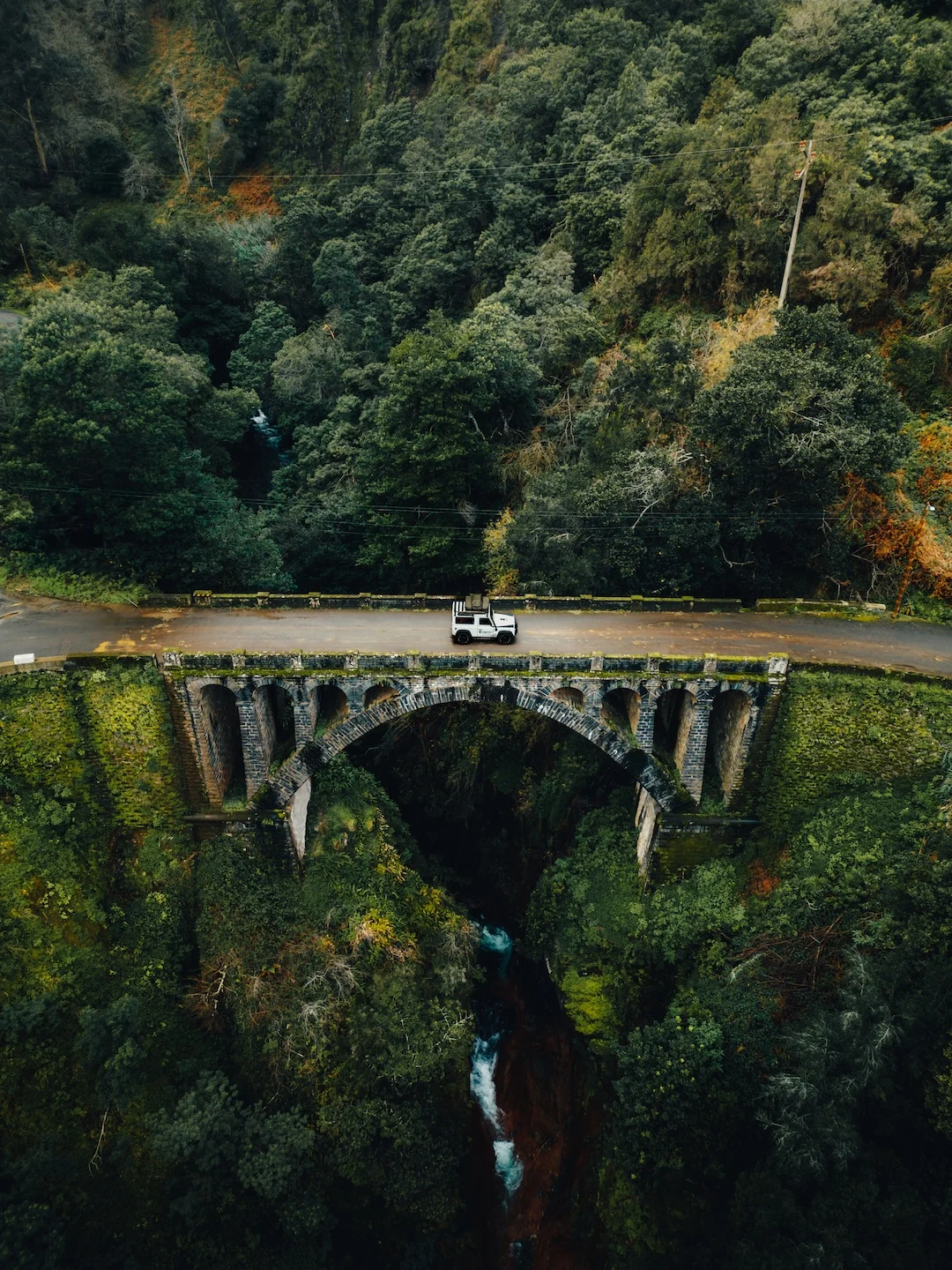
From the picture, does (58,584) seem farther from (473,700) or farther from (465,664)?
(473,700)

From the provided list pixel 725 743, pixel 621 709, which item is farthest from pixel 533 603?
pixel 725 743

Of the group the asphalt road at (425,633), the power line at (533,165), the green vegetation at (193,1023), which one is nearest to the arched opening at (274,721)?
the asphalt road at (425,633)

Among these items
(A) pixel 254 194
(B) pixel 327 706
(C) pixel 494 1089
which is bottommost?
(C) pixel 494 1089

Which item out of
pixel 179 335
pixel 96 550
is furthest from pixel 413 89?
pixel 96 550

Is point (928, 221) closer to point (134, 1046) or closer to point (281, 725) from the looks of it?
point (281, 725)

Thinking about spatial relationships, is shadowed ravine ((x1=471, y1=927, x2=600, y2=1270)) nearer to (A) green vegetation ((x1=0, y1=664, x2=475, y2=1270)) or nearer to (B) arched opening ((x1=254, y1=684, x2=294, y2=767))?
(A) green vegetation ((x1=0, y1=664, x2=475, y2=1270))

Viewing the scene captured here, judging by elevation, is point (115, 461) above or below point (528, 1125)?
above
